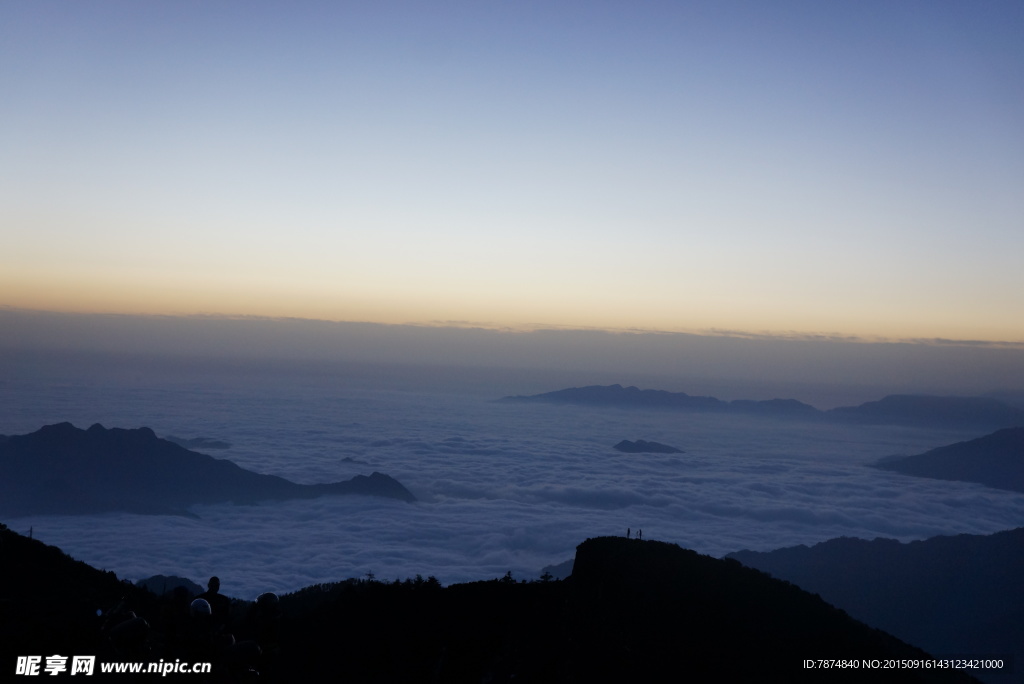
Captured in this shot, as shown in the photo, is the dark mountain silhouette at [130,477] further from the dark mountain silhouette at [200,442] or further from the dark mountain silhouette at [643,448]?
the dark mountain silhouette at [643,448]

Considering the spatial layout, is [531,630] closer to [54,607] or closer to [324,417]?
[54,607]

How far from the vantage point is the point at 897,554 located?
202ft

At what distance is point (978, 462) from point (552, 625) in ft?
571

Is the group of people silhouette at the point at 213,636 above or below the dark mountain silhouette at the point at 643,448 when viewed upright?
above

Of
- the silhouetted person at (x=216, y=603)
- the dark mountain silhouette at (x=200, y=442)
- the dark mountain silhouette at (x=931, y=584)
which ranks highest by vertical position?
the silhouetted person at (x=216, y=603)

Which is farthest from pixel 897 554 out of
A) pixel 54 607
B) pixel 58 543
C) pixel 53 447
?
pixel 53 447

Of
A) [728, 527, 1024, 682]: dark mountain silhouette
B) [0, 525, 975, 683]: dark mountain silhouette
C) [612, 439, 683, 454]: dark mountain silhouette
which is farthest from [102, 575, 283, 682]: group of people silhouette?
[612, 439, 683, 454]: dark mountain silhouette

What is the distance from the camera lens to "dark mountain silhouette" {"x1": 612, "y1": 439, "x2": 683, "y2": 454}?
148450mm

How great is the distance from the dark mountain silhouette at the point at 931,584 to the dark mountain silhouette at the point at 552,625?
116ft

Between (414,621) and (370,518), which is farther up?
(414,621)

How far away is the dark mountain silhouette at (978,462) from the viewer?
145000mm

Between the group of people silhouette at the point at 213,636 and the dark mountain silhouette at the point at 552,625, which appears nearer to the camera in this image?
the group of people silhouette at the point at 213,636

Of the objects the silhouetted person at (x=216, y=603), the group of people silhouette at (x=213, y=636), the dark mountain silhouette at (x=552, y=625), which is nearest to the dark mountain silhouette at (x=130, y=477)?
the dark mountain silhouette at (x=552, y=625)

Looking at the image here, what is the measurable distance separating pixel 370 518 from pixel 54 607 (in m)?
65.9
